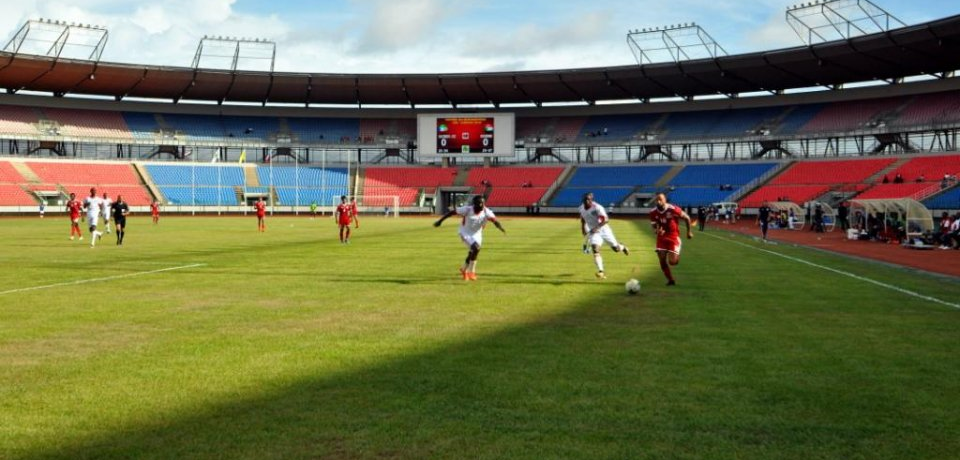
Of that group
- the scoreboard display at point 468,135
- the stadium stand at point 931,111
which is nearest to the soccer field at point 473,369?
the stadium stand at point 931,111

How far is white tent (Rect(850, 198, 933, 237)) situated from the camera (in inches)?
1299

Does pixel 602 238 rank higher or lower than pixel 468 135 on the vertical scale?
lower

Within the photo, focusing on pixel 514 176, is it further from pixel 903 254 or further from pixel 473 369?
pixel 473 369

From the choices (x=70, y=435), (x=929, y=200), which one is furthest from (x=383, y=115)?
(x=70, y=435)

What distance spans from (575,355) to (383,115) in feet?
301

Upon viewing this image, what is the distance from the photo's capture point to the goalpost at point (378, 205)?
84.3m

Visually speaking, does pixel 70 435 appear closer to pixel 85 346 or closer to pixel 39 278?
pixel 85 346

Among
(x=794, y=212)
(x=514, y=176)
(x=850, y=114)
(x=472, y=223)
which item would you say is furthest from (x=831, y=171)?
(x=472, y=223)

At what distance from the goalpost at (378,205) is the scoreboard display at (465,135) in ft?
25.9

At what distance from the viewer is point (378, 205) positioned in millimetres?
86188

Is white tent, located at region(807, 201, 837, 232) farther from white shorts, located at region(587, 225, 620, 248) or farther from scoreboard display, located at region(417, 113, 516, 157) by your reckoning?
scoreboard display, located at region(417, 113, 516, 157)

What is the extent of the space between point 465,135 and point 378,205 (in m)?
12.6

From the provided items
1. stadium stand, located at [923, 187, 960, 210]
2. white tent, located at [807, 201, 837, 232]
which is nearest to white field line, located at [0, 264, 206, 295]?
white tent, located at [807, 201, 837, 232]

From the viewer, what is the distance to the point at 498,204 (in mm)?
85938
